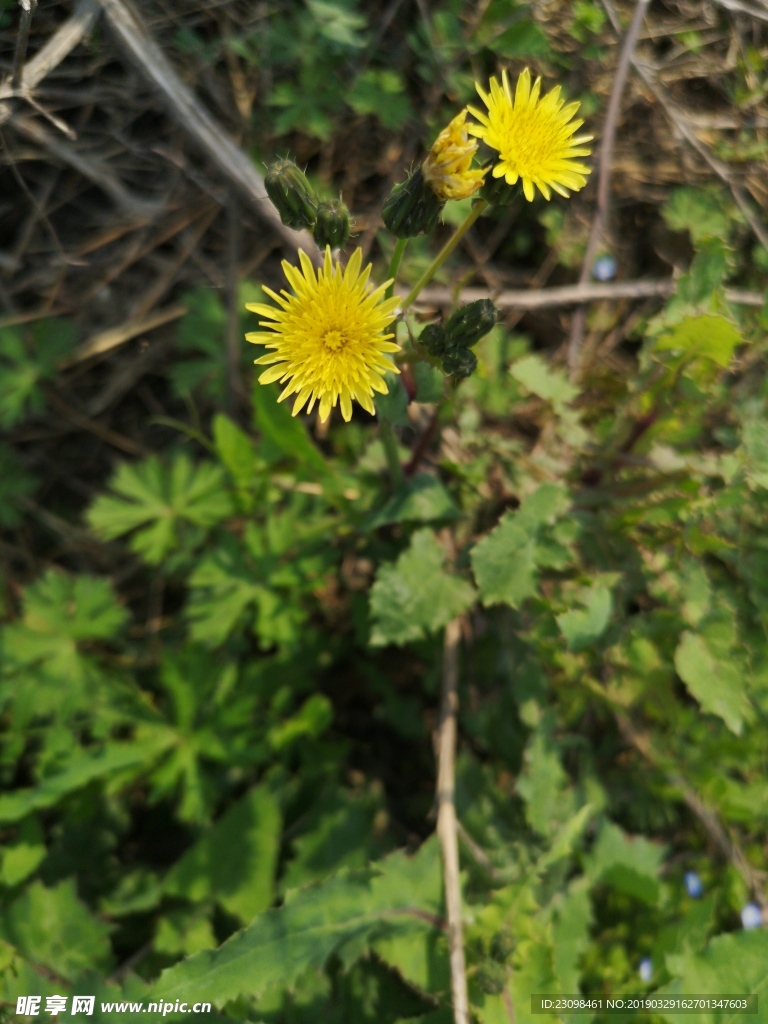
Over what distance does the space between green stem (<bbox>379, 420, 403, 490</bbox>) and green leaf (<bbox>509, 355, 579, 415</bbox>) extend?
591 millimetres

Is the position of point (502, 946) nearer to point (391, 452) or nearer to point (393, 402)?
point (391, 452)

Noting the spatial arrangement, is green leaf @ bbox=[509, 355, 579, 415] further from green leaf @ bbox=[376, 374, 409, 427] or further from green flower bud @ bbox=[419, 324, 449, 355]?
green flower bud @ bbox=[419, 324, 449, 355]

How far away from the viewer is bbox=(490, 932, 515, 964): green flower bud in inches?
86.3

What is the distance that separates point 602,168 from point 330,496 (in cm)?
185

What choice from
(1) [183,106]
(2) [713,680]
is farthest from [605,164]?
(2) [713,680]

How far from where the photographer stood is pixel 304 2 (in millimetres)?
2740

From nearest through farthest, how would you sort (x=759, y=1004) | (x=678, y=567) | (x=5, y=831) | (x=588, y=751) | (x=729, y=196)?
1. (x=759, y=1004)
2. (x=678, y=567)
3. (x=5, y=831)
4. (x=588, y=751)
5. (x=729, y=196)

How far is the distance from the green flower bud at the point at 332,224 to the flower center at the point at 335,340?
24 cm

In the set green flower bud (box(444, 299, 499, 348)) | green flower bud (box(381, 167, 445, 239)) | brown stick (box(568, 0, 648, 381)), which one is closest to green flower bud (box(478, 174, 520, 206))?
green flower bud (box(381, 167, 445, 239))

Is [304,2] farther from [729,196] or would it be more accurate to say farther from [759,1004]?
[759,1004]

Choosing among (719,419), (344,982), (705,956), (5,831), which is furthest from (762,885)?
(5,831)

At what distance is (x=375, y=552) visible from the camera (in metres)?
2.98

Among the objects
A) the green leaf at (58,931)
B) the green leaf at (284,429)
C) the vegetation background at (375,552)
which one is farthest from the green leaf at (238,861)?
the green leaf at (284,429)

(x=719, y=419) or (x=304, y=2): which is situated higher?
(x=304, y=2)
